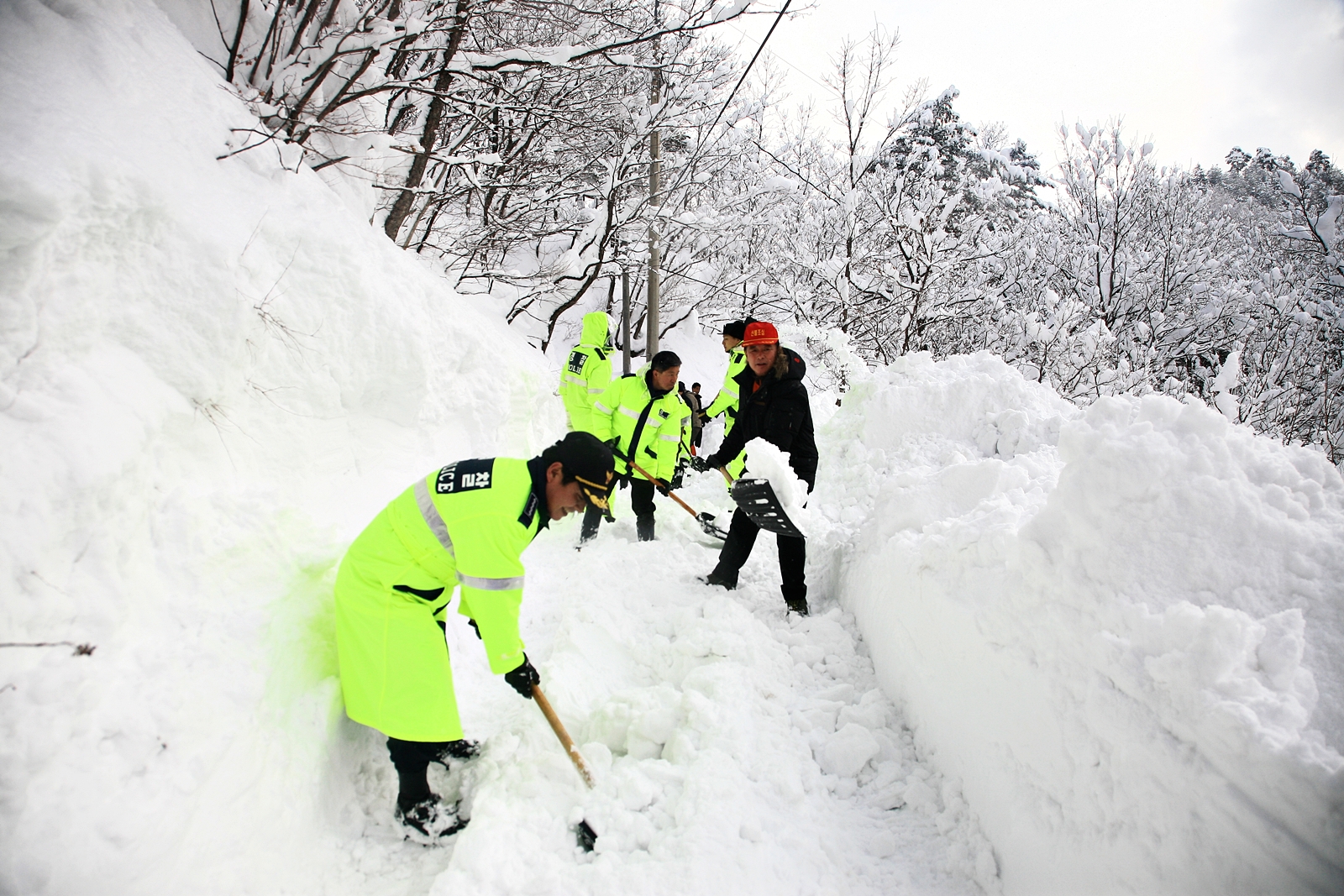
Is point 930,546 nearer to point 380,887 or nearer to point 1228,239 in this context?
point 380,887

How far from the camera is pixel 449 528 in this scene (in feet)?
7.18

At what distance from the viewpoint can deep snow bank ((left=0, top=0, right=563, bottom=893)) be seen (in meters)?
1.60

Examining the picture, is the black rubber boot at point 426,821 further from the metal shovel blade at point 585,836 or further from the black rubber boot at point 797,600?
the black rubber boot at point 797,600

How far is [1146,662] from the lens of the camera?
1.76 meters

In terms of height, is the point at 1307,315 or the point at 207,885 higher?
the point at 1307,315

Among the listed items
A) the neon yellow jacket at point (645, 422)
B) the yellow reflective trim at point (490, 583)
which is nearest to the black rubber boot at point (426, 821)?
the yellow reflective trim at point (490, 583)

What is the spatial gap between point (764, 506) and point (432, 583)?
85.6 inches

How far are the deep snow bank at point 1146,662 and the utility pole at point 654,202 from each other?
21.5ft

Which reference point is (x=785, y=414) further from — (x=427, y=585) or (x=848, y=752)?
(x=427, y=585)

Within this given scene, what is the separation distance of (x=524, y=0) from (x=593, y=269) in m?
4.46

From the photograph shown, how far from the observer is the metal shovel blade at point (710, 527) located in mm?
5301

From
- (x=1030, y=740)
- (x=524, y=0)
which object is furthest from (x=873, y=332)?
(x=1030, y=740)

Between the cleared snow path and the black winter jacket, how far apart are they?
1.09 m

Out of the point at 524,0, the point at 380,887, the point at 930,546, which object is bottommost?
the point at 380,887
